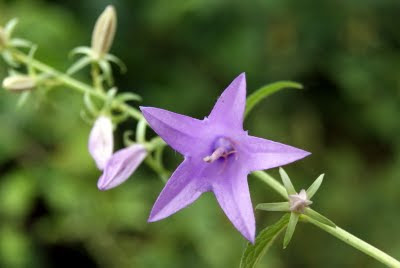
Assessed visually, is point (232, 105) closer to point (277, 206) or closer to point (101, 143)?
point (277, 206)

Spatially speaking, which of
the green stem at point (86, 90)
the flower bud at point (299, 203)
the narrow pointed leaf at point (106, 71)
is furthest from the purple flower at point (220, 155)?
the narrow pointed leaf at point (106, 71)

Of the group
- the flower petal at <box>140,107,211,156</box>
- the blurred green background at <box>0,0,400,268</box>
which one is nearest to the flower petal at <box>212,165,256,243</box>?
the flower petal at <box>140,107,211,156</box>

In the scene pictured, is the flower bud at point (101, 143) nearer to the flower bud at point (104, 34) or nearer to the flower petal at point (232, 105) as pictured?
the flower bud at point (104, 34)

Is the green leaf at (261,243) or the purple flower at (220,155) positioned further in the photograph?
the green leaf at (261,243)

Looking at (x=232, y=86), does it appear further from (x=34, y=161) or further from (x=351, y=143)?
(x=351, y=143)

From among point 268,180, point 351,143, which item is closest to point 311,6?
point 351,143

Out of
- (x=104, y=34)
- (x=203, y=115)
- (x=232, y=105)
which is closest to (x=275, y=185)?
(x=232, y=105)

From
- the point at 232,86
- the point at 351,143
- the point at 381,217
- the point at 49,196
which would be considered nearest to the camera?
the point at 232,86
